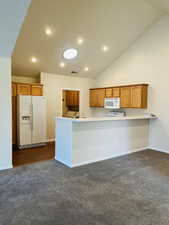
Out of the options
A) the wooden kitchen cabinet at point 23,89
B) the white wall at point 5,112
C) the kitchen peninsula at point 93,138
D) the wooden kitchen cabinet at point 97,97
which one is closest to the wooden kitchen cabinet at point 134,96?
the kitchen peninsula at point 93,138

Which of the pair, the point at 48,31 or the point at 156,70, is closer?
the point at 48,31

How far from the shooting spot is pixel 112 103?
21.7ft

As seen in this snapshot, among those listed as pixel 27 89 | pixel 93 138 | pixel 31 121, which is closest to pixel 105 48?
pixel 27 89

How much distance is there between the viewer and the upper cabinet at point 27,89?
223 inches

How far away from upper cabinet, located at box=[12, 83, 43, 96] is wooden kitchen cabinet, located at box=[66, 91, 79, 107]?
1934 millimetres

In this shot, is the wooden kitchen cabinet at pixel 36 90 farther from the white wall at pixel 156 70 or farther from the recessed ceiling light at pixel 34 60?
the white wall at pixel 156 70

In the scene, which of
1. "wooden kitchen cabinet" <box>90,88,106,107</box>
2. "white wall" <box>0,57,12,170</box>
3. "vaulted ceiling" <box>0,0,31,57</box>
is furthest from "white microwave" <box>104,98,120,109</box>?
"vaulted ceiling" <box>0,0,31,57</box>

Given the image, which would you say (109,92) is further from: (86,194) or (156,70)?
(86,194)

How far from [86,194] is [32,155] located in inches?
98.7

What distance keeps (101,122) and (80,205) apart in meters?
2.22

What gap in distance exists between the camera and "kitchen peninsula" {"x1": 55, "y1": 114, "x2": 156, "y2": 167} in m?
3.96

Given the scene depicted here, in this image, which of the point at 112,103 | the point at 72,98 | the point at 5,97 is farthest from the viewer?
the point at 72,98

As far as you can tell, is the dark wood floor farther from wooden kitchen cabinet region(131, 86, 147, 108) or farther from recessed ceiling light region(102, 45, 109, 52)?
recessed ceiling light region(102, 45, 109, 52)

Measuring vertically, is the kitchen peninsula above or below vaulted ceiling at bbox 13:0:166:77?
below
